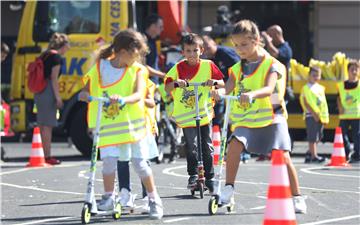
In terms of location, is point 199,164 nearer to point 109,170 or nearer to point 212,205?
point 212,205

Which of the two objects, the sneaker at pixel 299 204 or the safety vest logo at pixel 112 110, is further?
the sneaker at pixel 299 204

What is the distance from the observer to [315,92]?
685 inches

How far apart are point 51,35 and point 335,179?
6.20m

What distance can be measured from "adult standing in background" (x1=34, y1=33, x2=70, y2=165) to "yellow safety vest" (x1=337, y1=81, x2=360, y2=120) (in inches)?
173

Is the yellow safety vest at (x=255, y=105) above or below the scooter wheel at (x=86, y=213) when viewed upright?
above

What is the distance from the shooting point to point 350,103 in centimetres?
1745

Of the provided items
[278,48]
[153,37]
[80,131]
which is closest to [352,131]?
[278,48]

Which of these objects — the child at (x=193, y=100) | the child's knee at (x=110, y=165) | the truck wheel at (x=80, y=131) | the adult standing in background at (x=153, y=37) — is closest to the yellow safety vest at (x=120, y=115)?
the child's knee at (x=110, y=165)

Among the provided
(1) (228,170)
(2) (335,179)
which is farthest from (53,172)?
(1) (228,170)

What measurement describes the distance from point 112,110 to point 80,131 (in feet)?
27.1

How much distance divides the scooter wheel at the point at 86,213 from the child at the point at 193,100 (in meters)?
2.24

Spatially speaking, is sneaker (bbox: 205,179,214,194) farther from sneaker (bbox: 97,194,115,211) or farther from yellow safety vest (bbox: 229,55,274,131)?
sneaker (bbox: 97,194,115,211)

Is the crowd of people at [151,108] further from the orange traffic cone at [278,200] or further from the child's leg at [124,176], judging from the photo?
the orange traffic cone at [278,200]

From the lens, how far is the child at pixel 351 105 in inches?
687
